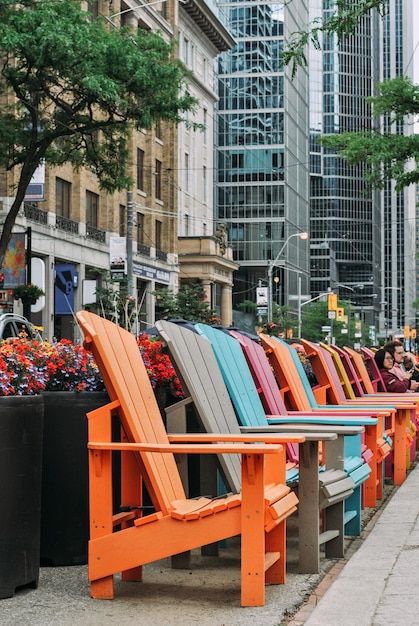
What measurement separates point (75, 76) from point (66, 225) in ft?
73.0

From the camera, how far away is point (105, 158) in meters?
30.5

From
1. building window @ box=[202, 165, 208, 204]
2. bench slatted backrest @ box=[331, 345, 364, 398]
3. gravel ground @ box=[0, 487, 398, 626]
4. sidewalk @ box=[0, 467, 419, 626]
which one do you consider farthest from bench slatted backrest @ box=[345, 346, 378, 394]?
building window @ box=[202, 165, 208, 204]

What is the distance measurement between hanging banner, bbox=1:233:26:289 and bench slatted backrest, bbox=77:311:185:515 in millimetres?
25184

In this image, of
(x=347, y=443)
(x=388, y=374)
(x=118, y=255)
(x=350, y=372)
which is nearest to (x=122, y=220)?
(x=118, y=255)

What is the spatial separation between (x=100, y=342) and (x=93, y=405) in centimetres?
101

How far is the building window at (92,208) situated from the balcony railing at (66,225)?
240 cm

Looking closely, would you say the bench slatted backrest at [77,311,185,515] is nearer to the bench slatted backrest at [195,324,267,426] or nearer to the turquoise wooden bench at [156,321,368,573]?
the turquoise wooden bench at [156,321,368,573]

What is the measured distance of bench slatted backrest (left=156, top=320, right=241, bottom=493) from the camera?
610 cm

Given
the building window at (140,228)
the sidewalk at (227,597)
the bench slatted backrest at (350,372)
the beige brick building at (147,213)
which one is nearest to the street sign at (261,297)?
the beige brick building at (147,213)

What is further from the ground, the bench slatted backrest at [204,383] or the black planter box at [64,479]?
the bench slatted backrest at [204,383]

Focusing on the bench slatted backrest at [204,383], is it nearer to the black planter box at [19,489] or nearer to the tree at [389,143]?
the black planter box at [19,489]

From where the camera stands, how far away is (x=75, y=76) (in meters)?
25.8

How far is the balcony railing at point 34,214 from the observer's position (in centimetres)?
4341

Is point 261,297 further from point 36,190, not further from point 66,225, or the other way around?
point 36,190
